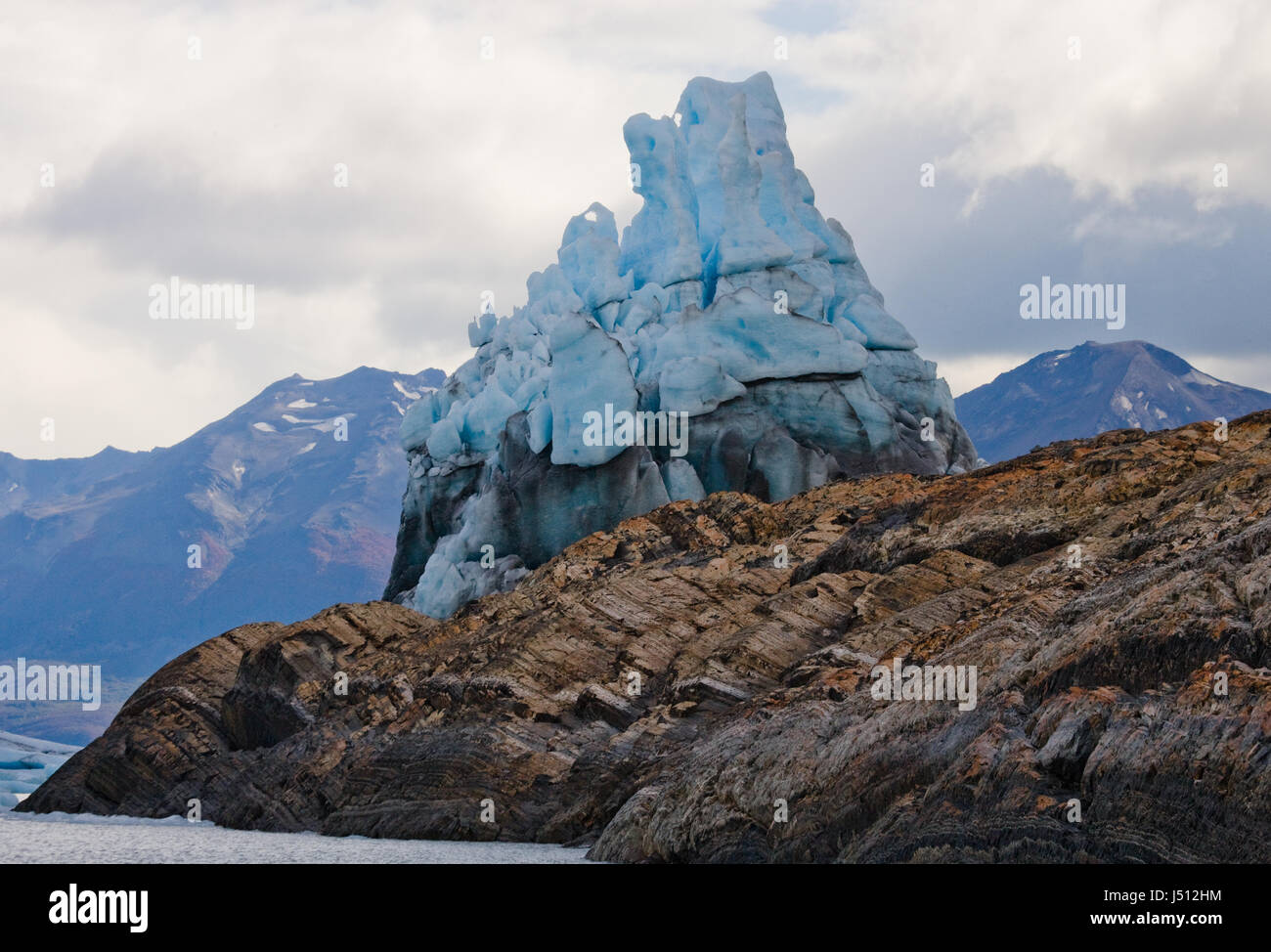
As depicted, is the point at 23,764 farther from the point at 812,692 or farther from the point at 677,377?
the point at 812,692

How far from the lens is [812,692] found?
24797 mm

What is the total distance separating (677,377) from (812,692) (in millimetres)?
30272

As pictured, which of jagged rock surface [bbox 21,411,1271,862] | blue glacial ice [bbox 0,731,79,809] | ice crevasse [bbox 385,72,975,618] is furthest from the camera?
ice crevasse [bbox 385,72,975,618]

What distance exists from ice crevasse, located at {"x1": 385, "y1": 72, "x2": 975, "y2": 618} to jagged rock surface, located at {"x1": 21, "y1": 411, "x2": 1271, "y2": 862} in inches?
506

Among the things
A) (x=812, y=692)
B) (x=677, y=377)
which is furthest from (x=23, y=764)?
(x=812, y=692)

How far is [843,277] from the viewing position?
6450cm

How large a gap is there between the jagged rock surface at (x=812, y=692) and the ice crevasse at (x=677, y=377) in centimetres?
1285

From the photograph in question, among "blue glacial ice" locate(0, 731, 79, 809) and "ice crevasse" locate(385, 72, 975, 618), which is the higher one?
"ice crevasse" locate(385, 72, 975, 618)

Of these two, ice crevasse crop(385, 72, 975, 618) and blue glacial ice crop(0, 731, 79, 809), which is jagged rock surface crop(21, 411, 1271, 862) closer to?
blue glacial ice crop(0, 731, 79, 809)

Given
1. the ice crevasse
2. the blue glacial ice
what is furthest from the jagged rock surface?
the ice crevasse

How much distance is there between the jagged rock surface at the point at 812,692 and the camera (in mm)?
17453

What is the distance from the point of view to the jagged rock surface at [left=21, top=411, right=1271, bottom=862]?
1745 cm

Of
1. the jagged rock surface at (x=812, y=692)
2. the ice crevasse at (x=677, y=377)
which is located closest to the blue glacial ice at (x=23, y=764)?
the jagged rock surface at (x=812, y=692)
